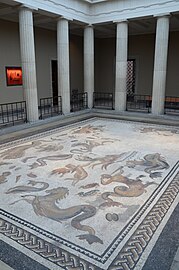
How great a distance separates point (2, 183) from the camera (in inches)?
137

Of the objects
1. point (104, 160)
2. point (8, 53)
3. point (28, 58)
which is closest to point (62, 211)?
point (104, 160)

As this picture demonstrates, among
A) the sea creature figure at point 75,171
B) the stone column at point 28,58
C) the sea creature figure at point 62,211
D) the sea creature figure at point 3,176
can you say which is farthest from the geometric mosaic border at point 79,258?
the stone column at point 28,58

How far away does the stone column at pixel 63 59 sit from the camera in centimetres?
798

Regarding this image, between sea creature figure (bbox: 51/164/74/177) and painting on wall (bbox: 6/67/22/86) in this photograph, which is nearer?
sea creature figure (bbox: 51/164/74/177)

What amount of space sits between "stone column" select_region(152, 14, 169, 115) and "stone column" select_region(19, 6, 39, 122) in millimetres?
4091

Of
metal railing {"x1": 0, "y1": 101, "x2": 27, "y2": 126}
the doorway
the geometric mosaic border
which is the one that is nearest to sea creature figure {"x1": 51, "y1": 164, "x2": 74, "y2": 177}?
the geometric mosaic border

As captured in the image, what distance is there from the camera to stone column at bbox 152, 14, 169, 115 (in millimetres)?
7676

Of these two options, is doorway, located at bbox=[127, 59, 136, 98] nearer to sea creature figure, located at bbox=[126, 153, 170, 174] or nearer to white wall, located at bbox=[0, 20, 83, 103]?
white wall, located at bbox=[0, 20, 83, 103]

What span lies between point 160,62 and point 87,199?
6.39m

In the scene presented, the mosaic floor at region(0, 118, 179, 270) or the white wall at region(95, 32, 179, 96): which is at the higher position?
the white wall at region(95, 32, 179, 96)

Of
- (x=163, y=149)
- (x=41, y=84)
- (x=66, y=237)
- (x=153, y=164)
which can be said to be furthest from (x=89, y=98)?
(x=66, y=237)

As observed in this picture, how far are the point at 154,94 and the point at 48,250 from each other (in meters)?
7.17

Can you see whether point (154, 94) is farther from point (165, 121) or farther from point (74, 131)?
point (74, 131)

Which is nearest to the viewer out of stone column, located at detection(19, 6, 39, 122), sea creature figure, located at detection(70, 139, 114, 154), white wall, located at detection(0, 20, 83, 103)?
sea creature figure, located at detection(70, 139, 114, 154)
